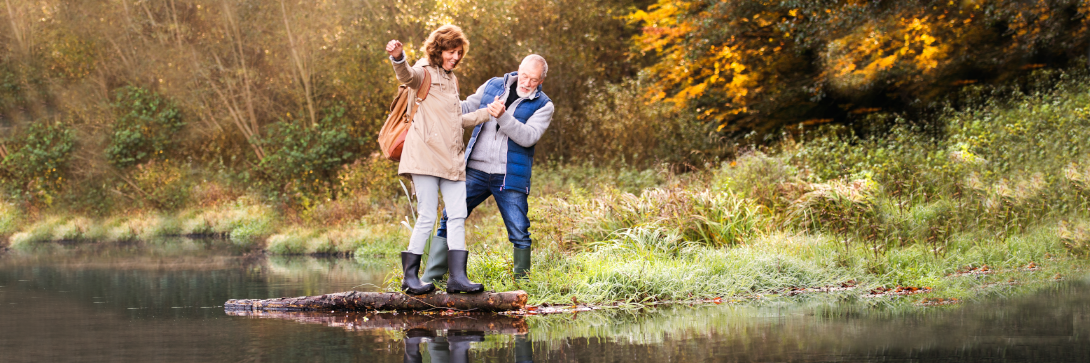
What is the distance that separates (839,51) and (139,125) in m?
15.7

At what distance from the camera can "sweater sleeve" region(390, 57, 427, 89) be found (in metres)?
6.11

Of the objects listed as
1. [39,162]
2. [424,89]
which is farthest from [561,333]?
[39,162]

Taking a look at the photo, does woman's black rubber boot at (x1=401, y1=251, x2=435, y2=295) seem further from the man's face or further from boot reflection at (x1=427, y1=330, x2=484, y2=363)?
the man's face

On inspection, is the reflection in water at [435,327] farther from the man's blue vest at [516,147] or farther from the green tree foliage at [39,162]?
the green tree foliage at [39,162]

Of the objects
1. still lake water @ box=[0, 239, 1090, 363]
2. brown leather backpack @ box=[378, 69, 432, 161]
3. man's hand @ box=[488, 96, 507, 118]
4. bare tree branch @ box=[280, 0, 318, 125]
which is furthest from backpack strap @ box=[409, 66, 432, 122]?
bare tree branch @ box=[280, 0, 318, 125]

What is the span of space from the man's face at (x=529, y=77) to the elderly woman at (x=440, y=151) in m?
0.46

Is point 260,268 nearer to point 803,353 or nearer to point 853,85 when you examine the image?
point 803,353

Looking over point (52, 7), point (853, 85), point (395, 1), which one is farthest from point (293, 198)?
point (853, 85)

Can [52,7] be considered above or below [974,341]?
above

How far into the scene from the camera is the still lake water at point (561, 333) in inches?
199

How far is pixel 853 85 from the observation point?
56.6 feet

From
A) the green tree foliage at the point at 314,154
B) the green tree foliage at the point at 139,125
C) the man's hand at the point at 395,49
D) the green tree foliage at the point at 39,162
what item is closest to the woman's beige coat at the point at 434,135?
the man's hand at the point at 395,49

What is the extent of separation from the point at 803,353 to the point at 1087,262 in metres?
5.71

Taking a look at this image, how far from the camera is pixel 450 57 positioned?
262 inches
